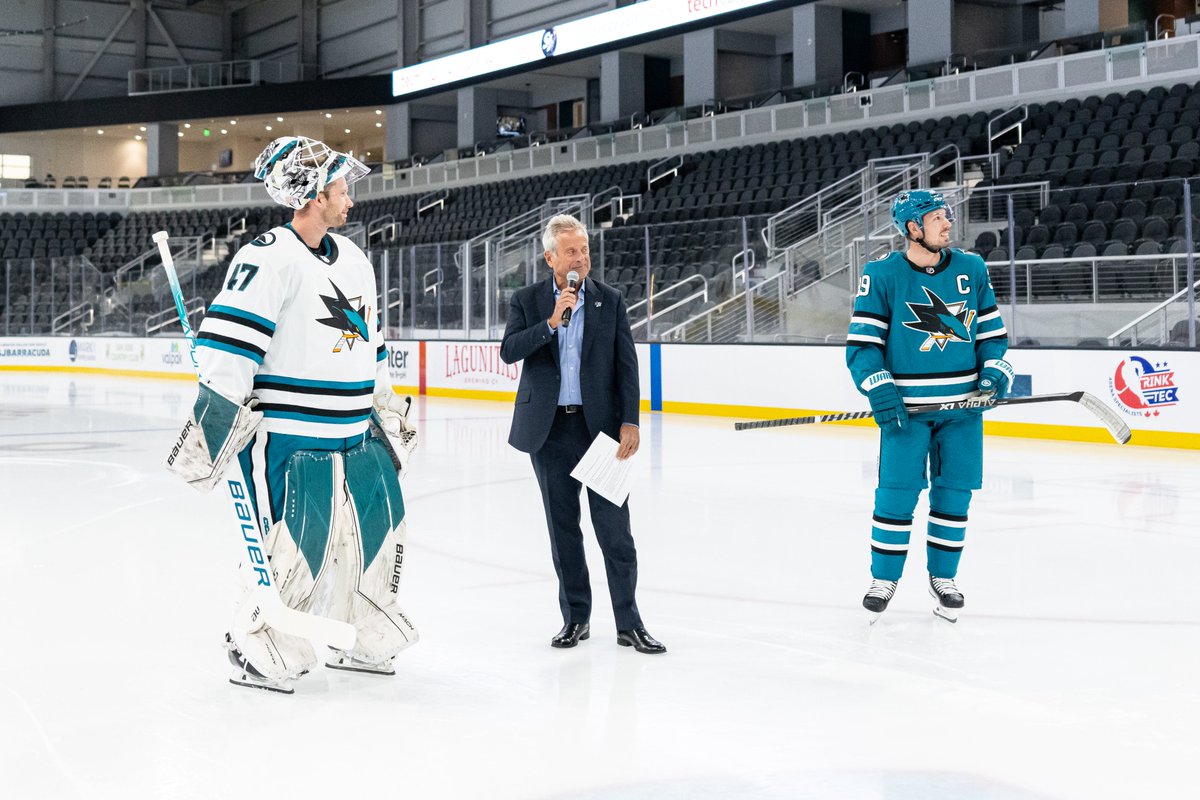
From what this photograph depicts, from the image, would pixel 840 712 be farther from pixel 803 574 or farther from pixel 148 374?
pixel 148 374

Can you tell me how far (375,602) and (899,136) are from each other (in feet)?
60.5

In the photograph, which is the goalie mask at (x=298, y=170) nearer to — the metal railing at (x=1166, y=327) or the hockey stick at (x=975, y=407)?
the hockey stick at (x=975, y=407)

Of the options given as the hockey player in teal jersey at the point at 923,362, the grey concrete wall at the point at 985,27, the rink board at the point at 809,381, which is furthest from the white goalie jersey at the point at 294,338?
the grey concrete wall at the point at 985,27

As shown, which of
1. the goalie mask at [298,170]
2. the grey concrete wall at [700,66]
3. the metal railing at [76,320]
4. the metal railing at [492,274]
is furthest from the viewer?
the grey concrete wall at [700,66]

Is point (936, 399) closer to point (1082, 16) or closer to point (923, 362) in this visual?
point (923, 362)

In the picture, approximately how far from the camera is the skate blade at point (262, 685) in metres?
3.75

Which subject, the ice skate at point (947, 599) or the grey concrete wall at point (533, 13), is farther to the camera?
the grey concrete wall at point (533, 13)

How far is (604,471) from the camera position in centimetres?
423

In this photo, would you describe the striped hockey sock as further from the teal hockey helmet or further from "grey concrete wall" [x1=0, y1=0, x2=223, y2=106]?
"grey concrete wall" [x1=0, y1=0, x2=223, y2=106]

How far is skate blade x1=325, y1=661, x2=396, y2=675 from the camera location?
3.96m

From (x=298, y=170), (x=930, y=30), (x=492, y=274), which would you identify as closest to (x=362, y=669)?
(x=298, y=170)

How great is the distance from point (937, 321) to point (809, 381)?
940 cm

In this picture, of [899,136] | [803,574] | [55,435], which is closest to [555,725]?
[803,574]

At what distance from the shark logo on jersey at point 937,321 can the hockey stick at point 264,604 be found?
91.3 inches
